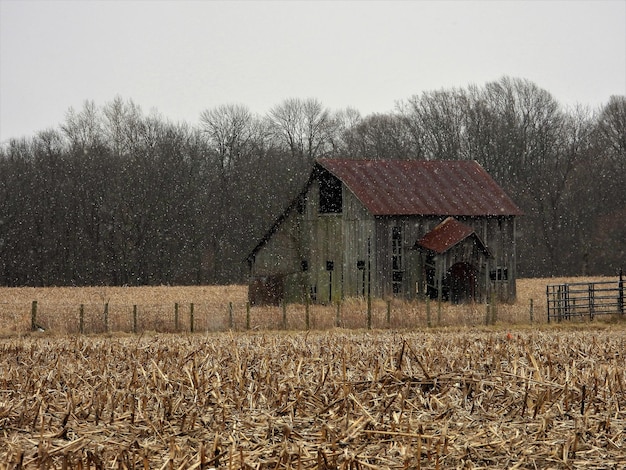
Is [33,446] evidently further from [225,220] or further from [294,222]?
[225,220]

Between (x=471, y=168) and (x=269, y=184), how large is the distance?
1109 inches

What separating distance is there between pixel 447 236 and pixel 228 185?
120 ft

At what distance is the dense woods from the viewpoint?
6656 cm

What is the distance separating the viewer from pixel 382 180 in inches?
1597

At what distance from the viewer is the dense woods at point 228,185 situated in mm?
66562

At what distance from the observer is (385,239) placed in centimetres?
3844

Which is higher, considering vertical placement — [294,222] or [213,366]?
[294,222]

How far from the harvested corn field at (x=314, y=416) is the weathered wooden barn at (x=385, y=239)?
24795mm

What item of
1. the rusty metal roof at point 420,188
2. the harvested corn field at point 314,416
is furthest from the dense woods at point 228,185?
the harvested corn field at point 314,416

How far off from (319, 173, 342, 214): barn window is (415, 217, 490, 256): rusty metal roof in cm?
396

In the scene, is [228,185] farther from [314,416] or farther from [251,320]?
[314,416]

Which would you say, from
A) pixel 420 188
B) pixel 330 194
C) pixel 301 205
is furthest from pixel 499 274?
pixel 301 205

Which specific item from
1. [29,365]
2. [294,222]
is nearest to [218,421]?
[29,365]

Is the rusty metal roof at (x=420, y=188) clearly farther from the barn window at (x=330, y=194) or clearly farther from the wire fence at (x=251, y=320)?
the wire fence at (x=251, y=320)
